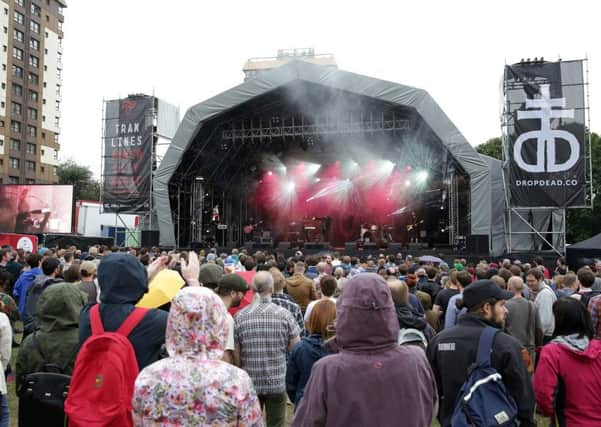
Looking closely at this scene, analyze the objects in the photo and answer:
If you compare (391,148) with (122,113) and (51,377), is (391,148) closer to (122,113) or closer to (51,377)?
(122,113)

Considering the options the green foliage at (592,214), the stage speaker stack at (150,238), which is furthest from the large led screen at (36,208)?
the green foliage at (592,214)

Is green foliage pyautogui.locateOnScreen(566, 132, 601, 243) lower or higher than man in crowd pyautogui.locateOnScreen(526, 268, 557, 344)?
higher

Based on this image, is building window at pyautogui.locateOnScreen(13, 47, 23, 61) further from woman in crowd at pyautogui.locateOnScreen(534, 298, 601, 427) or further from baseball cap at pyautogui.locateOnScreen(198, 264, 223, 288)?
woman in crowd at pyautogui.locateOnScreen(534, 298, 601, 427)

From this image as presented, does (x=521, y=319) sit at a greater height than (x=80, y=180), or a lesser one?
lesser

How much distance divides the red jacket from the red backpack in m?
2.19

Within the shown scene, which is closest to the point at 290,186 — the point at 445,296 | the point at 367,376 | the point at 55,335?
the point at 445,296

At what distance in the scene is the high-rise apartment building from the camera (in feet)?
169

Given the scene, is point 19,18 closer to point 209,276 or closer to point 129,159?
point 129,159

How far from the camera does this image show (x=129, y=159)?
2273cm

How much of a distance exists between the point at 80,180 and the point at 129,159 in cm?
4851

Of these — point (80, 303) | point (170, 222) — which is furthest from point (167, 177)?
point (80, 303)

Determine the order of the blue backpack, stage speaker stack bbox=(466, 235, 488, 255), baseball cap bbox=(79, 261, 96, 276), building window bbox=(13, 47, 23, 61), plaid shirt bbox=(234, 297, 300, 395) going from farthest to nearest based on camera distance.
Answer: building window bbox=(13, 47, 23, 61), stage speaker stack bbox=(466, 235, 488, 255), baseball cap bbox=(79, 261, 96, 276), plaid shirt bbox=(234, 297, 300, 395), the blue backpack

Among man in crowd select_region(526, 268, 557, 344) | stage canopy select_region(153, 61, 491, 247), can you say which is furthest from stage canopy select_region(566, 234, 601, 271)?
man in crowd select_region(526, 268, 557, 344)

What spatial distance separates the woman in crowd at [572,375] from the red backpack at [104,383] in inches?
86.6
